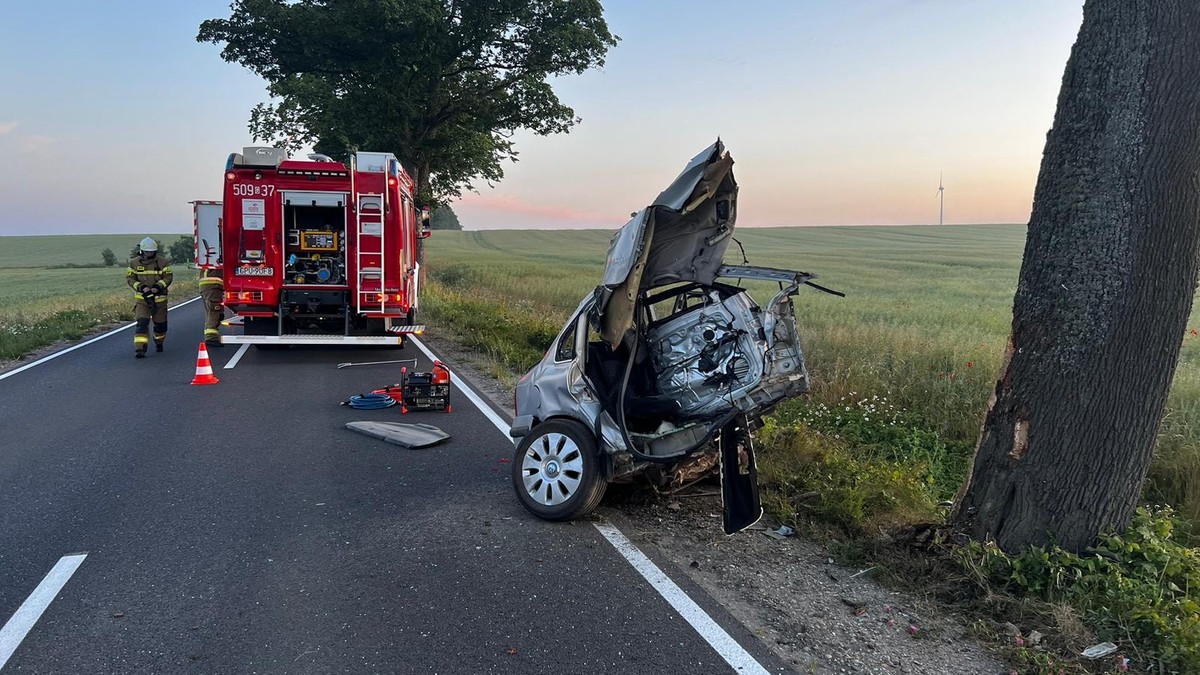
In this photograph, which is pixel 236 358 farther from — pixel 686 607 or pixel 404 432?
pixel 686 607

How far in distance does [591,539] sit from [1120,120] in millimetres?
3493

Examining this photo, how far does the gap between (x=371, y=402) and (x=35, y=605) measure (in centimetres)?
488

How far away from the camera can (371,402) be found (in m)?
8.60

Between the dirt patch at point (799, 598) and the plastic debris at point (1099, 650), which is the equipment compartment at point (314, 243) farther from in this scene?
the plastic debris at point (1099, 650)

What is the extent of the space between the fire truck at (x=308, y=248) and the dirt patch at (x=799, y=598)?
778cm

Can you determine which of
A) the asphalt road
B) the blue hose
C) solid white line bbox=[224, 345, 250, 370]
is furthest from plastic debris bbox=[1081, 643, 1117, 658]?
solid white line bbox=[224, 345, 250, 370]

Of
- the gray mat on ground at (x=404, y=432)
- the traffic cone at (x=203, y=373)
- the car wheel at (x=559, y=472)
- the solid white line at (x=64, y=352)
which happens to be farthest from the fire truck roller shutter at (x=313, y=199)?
the car wheel at (x=559, y=472)

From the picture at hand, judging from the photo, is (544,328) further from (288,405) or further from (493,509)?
(493,509)

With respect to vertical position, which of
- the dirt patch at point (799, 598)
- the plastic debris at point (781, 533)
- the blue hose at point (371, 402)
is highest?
the blue hose at point (371, 402)

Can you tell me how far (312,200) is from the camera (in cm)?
1236

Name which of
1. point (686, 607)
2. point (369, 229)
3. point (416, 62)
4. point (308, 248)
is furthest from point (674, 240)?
point (416, 62)

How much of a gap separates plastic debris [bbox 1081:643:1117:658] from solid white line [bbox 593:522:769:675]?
1340mm

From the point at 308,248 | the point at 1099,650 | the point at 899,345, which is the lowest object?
the point at 1099,650

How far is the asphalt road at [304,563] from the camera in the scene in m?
3.37
